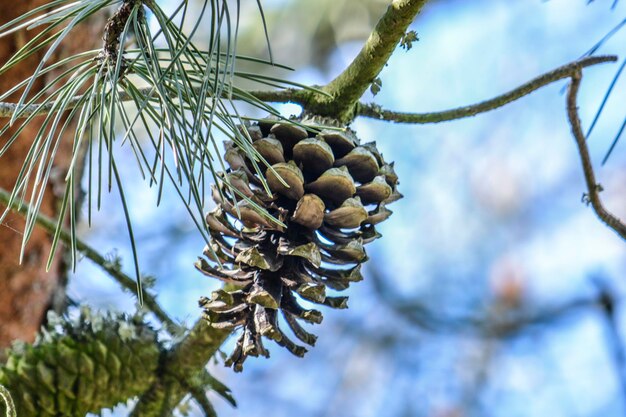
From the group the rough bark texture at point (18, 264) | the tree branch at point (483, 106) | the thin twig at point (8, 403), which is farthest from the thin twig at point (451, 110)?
the rough bark texture at point (18, 264)

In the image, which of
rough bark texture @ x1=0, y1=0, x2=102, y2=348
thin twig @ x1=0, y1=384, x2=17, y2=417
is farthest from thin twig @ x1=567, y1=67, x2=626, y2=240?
rough bark texture @ x1=0, y1=0, x2=102, y2=348

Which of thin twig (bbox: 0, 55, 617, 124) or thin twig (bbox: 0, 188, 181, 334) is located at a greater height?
thin twig (bbox: 0, 55, 617, 124)

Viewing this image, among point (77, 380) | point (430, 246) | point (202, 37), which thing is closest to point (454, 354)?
point (430, 246)

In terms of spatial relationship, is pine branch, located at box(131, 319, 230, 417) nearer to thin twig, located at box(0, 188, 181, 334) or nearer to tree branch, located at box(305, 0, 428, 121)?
thin twig, located at box(0, 188, 181, 334)

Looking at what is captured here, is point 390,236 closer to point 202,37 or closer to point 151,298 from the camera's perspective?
point 202,37

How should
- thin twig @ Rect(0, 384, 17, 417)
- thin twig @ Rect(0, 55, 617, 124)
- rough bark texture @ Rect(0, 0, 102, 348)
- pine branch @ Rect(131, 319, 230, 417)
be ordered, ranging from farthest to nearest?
1. rough bark texture @ Rect(0, 0, 102, 348)
2. pine branch @ Rect(131, 319, 230, 417)
3. thin twig @ Rect(0, 55, 617, 124)
4. thin twig @ Rect(0, 384, 17, 417)

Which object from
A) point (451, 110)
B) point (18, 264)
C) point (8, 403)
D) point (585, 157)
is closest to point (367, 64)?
point (451, 110)

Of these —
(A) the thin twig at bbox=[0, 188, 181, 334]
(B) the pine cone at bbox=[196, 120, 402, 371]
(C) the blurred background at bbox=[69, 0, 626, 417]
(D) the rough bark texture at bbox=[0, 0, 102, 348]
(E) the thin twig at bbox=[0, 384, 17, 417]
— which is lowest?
(E) the thin twig at bbox=[0, 384, 17, 417]
